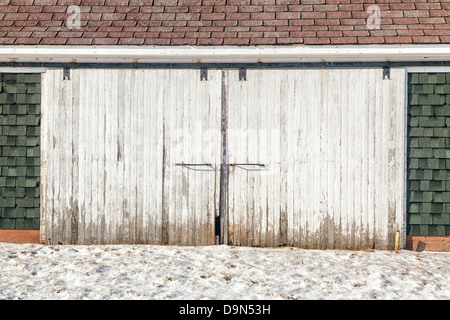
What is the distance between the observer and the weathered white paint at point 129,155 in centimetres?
736

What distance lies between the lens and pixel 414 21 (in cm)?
730

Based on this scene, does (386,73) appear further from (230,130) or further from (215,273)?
(215,273)

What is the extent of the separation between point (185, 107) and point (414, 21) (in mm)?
3598

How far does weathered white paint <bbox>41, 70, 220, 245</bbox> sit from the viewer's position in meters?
7.36

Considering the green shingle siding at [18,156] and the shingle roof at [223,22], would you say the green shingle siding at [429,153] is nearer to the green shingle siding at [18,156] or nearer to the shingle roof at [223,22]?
the shingle roof at [223,22]

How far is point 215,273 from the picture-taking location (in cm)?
601

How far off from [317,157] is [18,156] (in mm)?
4476

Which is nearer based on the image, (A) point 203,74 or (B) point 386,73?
(B) point 386,73

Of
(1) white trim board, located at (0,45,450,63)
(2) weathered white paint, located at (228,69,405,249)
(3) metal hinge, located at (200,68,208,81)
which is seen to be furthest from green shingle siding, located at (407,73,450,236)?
(3) metal hinge, located at (200,68,208,81)

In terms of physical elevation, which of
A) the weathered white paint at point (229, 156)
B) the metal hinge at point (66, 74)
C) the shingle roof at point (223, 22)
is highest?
the shingle roof at point (223, 22)

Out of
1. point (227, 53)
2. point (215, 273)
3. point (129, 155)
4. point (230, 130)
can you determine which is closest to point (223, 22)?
point (227, 53)

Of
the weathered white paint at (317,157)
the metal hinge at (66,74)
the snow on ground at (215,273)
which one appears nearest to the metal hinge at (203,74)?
the weathered white paint at (317,157)

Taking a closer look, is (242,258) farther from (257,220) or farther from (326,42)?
(326,42)

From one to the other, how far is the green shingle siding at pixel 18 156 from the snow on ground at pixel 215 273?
58 cm
